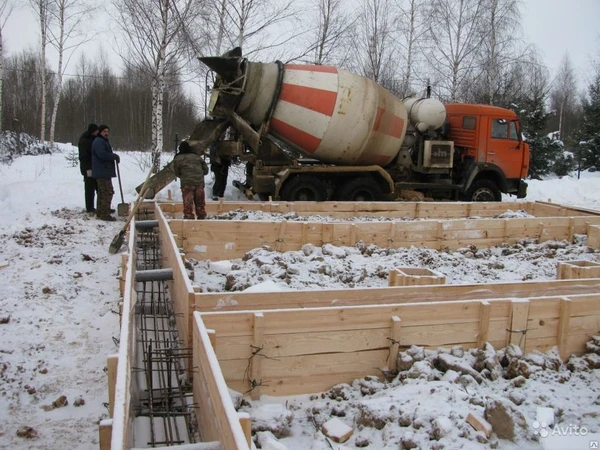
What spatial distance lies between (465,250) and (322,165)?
12.5 ft

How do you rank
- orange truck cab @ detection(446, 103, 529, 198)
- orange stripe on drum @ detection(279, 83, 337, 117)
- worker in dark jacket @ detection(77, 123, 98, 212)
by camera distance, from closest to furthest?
1. worker in dark jacket @ detection(77, 123, 98, 212)
2. orange stripe on drum @ detection(279, 83, 337, 117)
3. orange truck cab @ detection(446, 103, 529, 198)

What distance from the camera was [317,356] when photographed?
388 centimetres

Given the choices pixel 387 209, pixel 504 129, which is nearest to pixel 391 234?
pixel 387 209

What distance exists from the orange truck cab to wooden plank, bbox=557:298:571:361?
7.72 m

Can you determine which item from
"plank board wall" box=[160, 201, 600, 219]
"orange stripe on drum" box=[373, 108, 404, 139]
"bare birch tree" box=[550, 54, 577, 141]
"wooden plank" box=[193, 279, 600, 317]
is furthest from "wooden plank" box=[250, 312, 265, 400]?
"bare birch tree" box=[550, 54, 577, 141]

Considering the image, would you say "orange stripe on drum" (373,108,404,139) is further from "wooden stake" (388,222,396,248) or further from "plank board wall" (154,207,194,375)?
"plank board wall" (154,207,194,375)

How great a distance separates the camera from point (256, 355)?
3.75 m

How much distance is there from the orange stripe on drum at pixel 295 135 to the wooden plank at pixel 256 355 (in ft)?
22.6

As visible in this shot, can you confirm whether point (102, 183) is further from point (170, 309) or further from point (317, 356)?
point (317, 356)

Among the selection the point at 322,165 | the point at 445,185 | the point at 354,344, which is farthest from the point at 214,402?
the point at 445,185

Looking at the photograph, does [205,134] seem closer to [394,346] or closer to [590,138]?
[394,346]

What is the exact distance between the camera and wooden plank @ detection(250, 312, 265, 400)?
3742 mm

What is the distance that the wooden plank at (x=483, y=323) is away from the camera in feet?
13.9

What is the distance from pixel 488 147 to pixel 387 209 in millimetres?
3760
